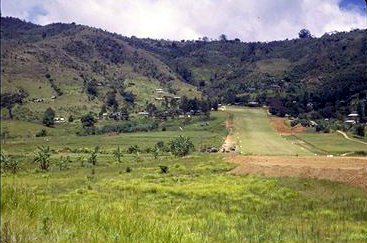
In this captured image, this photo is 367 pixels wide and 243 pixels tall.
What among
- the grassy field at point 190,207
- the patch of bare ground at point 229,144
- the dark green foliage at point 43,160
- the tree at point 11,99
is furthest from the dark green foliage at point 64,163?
the tree at point 11,99

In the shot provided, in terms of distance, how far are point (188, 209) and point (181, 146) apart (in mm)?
32469

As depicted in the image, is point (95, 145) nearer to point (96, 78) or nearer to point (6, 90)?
point (6, 90)

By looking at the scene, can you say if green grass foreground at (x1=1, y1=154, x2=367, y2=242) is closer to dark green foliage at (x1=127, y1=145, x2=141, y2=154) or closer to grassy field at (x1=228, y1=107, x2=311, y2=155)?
grassy field at (x1=228, y1=107, x2=311, y2=155)

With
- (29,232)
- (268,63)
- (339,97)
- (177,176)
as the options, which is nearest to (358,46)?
(268,63)

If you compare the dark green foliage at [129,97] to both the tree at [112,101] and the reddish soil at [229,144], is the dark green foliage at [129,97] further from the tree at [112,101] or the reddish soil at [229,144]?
the reddish soil at [229,144]

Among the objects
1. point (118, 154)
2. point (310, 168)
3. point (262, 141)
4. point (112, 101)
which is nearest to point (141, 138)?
point (118, 154)

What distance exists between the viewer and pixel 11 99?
5167 inches

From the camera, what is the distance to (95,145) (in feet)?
218

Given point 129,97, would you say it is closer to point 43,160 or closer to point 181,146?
point 43,160

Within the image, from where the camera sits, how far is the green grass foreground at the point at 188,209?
18.3 ft

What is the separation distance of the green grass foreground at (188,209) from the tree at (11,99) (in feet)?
309

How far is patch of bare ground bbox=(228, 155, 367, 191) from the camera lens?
24844 millimetres

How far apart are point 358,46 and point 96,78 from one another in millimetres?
81927

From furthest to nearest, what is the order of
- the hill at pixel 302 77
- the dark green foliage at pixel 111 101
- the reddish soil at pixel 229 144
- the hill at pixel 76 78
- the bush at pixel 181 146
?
the dark green foliage at pixel 111 101
the hill at pixel 76 78
the hill at pixel 302 77
the bush at pixel 181 146
the reddish soil at pixel 229 144
